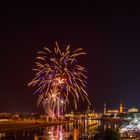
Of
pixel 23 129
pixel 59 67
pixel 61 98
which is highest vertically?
pixel 59 67

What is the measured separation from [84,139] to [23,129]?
27.2 m

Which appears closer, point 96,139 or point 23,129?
point 96,139

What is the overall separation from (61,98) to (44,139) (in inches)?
282

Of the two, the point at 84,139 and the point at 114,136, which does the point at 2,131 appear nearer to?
the point at 84,139

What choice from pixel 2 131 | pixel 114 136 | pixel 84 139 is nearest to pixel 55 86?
pixel 84 139

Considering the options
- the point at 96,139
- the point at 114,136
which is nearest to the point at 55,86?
the point at 96,139

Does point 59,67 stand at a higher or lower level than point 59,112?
higher

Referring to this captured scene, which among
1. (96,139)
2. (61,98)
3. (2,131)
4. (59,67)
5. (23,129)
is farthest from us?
(23,129)

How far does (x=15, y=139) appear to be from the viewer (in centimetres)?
4853

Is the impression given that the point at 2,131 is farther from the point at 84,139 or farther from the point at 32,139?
the point at 84,139

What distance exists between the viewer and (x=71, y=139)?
46.2 metres

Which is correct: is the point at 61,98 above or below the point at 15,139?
above

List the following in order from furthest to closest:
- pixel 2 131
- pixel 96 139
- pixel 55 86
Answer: pixel 2 131 < pixel 55 86 < pixel 96 139

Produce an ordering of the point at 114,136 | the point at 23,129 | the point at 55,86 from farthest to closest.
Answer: the point at 23,129 < the point at 55,86 < the point at 114,136
